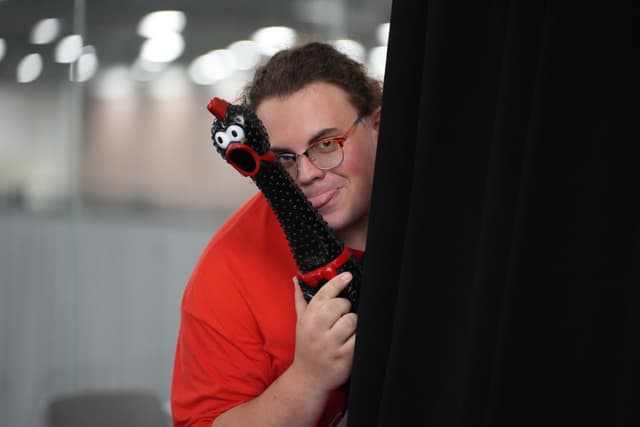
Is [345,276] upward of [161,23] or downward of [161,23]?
downward

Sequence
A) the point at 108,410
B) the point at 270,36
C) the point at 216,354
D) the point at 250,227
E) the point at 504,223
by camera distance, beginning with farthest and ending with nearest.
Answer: the point at 270,36 < the point at 108,410 < the point at 250,227 < the point at 216,354 < the point at 504,223

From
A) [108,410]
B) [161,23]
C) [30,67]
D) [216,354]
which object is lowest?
[108,410]

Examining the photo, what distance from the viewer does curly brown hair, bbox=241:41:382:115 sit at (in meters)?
1.10

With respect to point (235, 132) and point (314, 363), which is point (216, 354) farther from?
point (235, 132)

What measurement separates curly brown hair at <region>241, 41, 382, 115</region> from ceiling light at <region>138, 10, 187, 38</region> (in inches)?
85.5

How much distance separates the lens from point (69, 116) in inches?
126

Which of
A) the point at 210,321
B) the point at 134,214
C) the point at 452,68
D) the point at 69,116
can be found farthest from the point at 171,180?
the point at 452,68

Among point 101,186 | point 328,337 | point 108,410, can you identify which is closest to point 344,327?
point 328,337

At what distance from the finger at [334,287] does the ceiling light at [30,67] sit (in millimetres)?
2657

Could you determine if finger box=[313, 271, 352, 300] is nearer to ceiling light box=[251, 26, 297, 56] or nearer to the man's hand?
the man's hand

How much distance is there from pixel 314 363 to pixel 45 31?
107 inches

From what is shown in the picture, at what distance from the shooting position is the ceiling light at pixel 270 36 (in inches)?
132

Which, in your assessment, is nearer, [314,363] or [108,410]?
[314,363]

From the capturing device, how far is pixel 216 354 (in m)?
1.02
